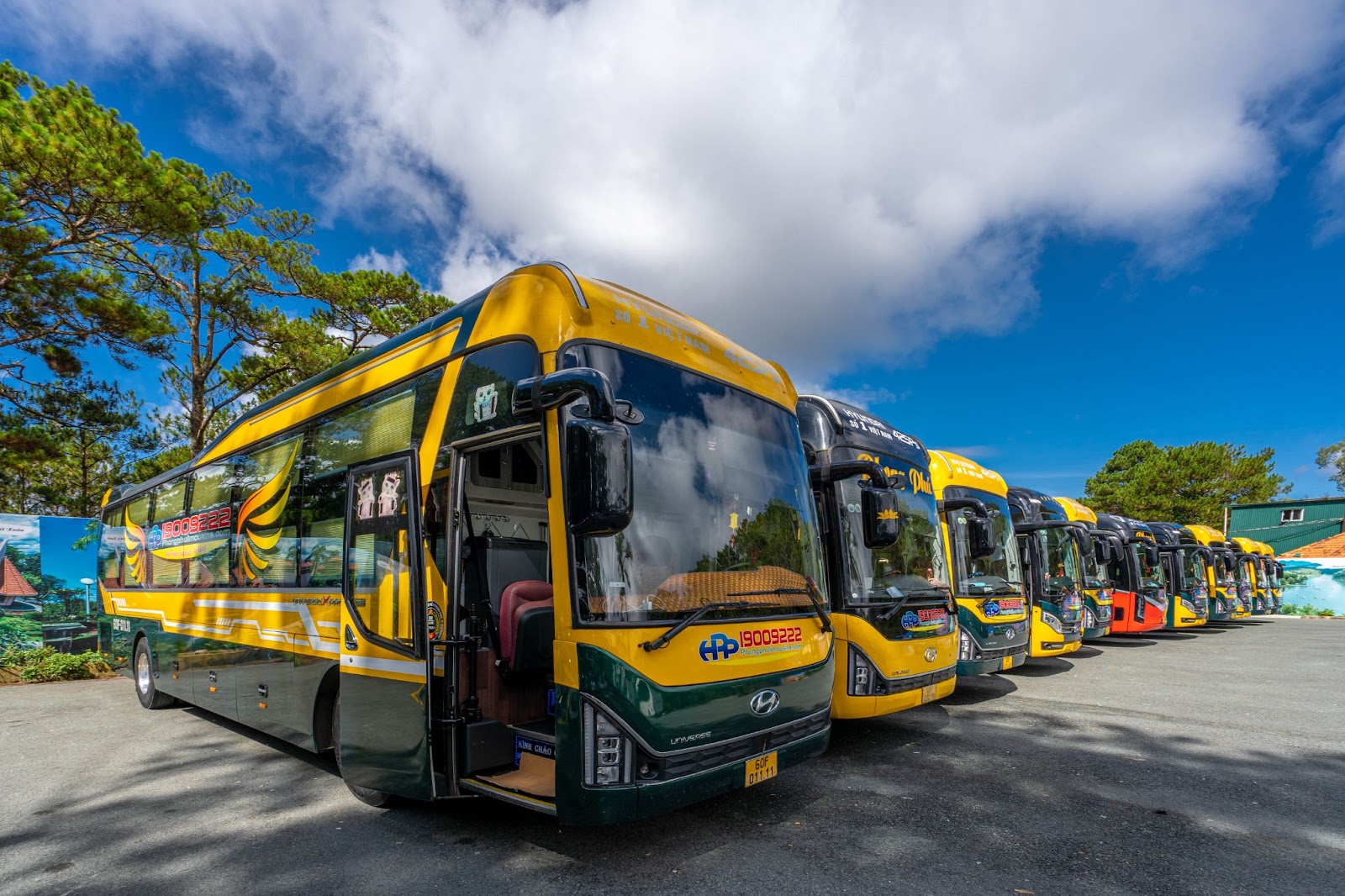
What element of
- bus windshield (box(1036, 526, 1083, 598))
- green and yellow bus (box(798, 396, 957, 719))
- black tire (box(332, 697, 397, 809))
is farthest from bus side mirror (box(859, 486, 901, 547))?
bus windshield (box(1036, 526, 1083, 598))

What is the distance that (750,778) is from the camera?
13.0 feet

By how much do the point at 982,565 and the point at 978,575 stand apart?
0.80 ft

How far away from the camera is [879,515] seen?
20.7ft

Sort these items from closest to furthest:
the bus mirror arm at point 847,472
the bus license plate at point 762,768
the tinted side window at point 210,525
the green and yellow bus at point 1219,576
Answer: the bus license plate at point 762,768 < the bus mirror arm at point 847,472 < the tinted side window at point 210,525 < the green and yellow bus at point 1219,576

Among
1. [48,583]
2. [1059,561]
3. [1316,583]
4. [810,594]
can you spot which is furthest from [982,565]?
[1316,583]

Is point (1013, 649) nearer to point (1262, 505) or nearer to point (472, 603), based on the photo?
point (472, 603)

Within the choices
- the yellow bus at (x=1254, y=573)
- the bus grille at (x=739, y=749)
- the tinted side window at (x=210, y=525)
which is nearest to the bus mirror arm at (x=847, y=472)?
the bus grille at (x=739, y=749)

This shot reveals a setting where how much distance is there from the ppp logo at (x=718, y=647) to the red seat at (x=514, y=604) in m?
1.24

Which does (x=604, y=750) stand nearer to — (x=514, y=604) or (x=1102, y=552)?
(x=514, y=604)

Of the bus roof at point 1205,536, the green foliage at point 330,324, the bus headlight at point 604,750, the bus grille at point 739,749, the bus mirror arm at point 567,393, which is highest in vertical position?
the green foliage at point 330,324

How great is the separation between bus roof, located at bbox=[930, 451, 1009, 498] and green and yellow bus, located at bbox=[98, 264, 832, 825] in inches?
185

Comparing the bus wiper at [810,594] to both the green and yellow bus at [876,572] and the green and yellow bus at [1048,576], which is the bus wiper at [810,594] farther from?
the green and yellow bus at [1048,576]

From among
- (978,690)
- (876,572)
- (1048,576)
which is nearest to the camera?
(876,572)

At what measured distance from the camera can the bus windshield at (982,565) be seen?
893 centimetres
